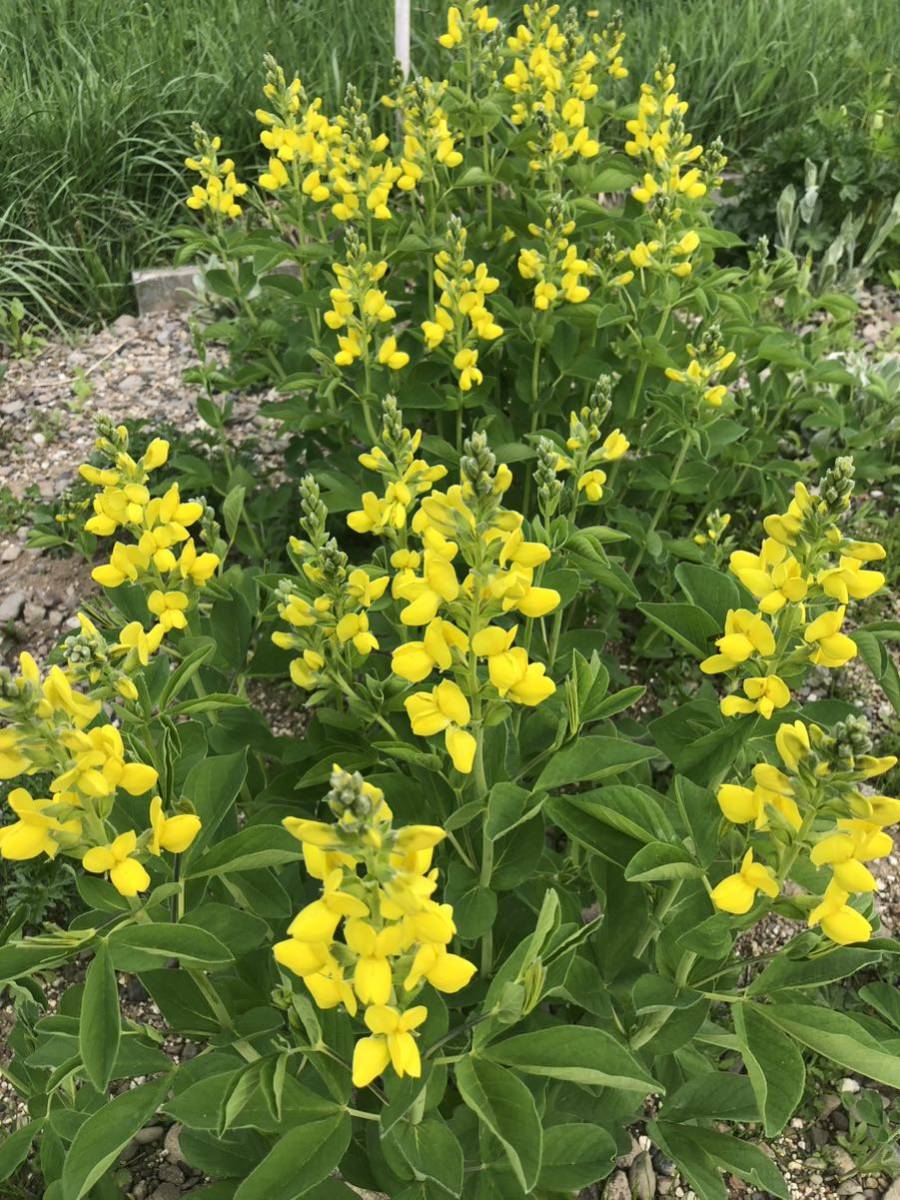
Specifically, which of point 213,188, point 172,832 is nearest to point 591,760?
point 172,832

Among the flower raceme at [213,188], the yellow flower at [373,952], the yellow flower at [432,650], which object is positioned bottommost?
the yellow flower at [373,952]

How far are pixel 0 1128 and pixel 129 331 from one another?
2.96 metres

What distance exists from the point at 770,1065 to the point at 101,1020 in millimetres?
753

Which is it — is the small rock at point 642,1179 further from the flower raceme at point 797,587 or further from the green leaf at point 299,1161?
the flower raceme at point 797,587

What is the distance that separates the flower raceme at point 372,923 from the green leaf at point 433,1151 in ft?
0.62

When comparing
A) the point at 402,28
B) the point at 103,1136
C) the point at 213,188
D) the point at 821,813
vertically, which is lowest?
the point at 103,1136

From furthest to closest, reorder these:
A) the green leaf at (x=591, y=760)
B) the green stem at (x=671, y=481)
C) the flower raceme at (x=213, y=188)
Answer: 1. the flower raceme at (x=213, y=188)
2. the green stem at (x=671, y=481)
3. the green leaf at (x=591, y=760)

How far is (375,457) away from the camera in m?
1.73

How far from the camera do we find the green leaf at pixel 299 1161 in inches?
44.8

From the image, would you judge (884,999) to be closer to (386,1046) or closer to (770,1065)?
(770,1065)

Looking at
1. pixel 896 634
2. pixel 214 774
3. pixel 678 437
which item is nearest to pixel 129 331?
pixel 678 437

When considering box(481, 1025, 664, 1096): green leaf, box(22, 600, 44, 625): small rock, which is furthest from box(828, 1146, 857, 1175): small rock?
box(22, 600, 44, 625): small rock

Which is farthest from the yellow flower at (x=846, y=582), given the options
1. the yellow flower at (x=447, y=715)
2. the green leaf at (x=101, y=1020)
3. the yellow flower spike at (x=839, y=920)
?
the green leaf at (x=101, y=1020)

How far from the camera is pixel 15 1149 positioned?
1.47 m
